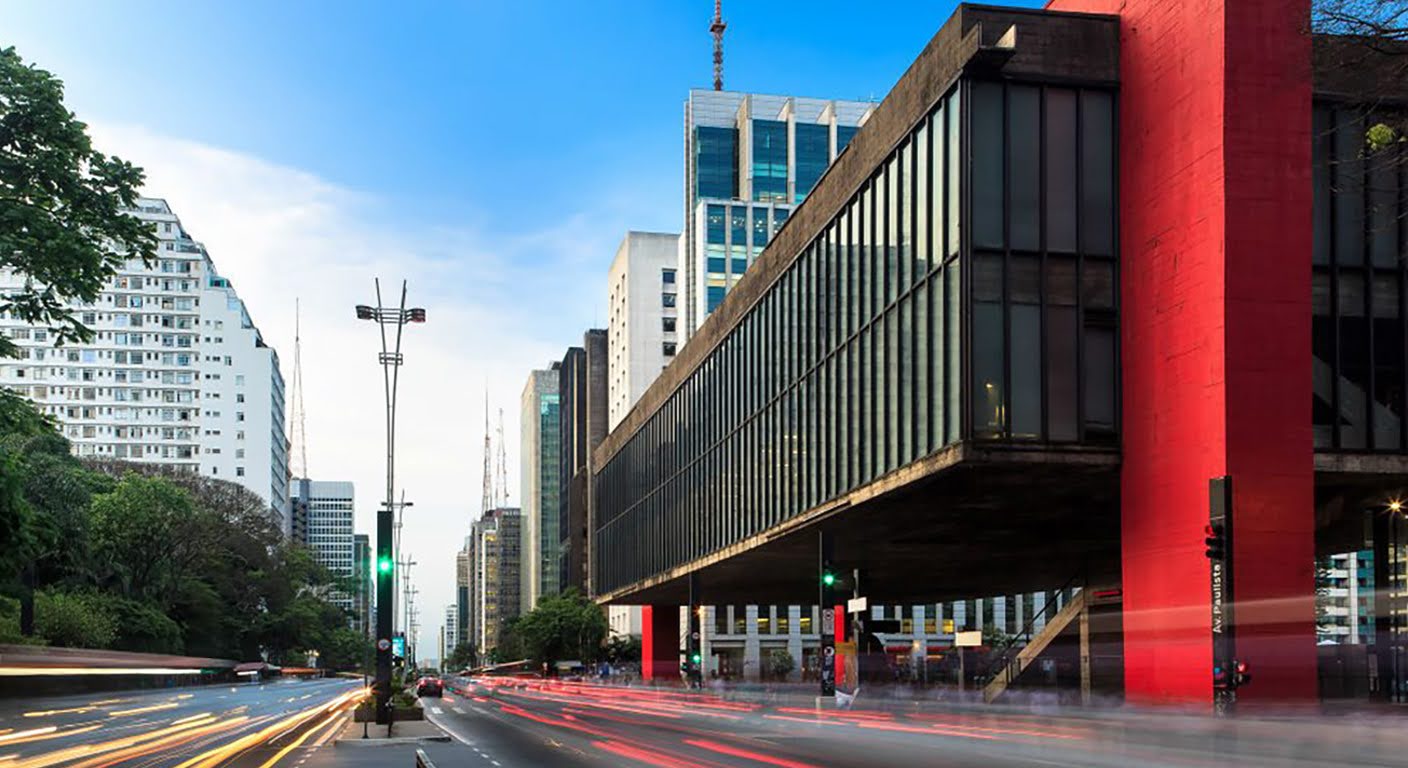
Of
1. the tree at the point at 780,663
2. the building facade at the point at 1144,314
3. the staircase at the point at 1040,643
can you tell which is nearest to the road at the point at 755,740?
the building facade at the point at 1144,314

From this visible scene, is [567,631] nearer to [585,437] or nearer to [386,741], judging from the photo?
[585,437]

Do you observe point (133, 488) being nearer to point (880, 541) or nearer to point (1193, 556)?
point (880, 541)

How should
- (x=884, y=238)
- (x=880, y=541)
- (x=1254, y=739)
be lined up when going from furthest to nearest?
(x=880, y=541) → (x=884, y=238) → (x=1254, y=739)

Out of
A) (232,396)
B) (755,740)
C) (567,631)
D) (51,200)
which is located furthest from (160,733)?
(232,396)

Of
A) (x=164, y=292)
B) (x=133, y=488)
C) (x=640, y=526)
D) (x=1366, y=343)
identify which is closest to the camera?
(x=1366, y=343)

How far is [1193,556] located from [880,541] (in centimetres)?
2272

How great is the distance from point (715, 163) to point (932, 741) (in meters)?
133

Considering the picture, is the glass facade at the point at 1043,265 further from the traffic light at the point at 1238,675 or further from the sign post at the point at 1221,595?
the traffic light at the point at 1238,675

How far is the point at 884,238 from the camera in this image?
4081 centimetres

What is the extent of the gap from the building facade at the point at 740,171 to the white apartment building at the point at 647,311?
4933 mm

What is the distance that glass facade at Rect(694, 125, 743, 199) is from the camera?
523ft

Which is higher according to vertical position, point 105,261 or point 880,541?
point 105,261

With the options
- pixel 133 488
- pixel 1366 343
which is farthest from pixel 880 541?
pixel 133 488

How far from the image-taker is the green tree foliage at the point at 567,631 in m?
138
